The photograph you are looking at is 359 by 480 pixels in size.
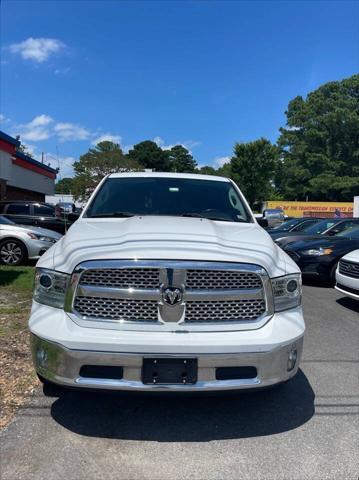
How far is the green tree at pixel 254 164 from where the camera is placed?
192ft

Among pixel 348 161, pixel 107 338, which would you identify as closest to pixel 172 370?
pixel 107 338

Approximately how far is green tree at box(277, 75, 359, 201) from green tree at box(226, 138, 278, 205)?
15.3 ft

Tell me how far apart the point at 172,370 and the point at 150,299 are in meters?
0.47

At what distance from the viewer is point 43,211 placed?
14914 millimetres

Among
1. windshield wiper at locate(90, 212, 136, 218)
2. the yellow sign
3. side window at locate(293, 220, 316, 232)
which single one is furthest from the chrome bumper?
the yellow sign

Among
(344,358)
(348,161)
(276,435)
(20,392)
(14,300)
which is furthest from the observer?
(348,161)

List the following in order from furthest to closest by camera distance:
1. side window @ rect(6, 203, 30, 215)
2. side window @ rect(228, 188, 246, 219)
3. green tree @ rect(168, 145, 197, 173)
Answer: green tree @ rect(168, 145, 197, 173) → side window @ rect(6, 203, 30, 215) → side window @ rect(228, 188, 246, 219)

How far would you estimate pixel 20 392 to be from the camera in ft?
12.9

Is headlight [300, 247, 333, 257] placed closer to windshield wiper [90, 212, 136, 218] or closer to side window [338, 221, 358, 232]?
side window [338, 221, 358, 232]

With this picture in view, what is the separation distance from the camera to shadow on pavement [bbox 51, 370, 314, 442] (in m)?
3.30

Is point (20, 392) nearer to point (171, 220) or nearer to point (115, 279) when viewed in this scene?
point (115, 279)

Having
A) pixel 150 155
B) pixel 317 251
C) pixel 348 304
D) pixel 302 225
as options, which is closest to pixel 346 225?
pixel 302 225

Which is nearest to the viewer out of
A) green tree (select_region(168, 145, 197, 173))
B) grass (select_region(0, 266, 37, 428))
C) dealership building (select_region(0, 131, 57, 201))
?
grass (select_region(0, 266, 37, 428))

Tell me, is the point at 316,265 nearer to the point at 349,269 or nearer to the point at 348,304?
the point at 348,304
